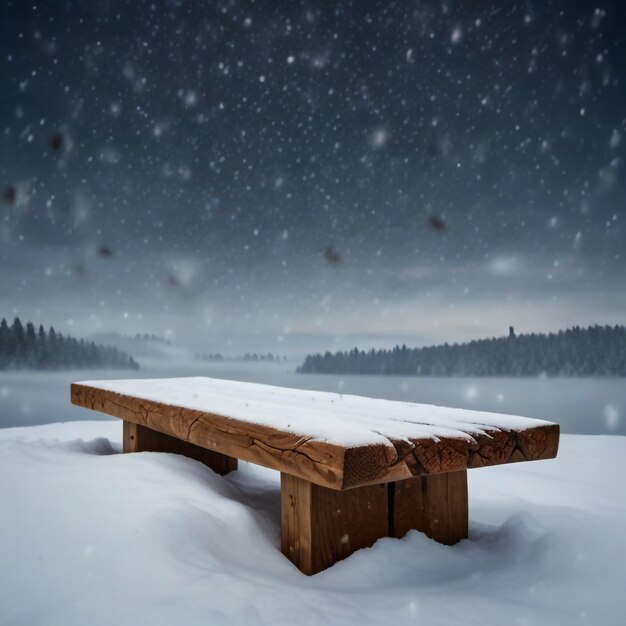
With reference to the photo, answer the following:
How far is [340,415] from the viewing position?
5.98ft

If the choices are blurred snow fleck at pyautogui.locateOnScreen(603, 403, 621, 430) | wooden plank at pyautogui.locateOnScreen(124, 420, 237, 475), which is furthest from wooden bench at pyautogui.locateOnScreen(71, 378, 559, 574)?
blurred snow fleck at pyautogui.locateOnScreen(603, 403, 621, 430)

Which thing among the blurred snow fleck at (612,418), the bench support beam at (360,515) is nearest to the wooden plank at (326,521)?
the bench support beam at (360,515)

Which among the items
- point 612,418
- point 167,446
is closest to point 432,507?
point 167,446

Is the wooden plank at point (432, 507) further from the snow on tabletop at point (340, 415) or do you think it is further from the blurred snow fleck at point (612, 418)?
the blurred snow fleck at point (612, 418)

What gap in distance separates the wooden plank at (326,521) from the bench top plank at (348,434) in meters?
0.18

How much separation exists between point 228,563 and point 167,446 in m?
1.48

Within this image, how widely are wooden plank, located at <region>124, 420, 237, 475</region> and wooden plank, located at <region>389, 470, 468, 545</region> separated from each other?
1.38 meters

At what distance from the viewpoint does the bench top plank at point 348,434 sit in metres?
1.35

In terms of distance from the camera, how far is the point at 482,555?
182 centimetres

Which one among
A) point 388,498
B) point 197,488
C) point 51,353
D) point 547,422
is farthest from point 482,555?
point 51,353

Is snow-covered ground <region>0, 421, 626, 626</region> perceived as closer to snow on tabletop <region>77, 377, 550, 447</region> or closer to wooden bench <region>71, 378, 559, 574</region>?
wooden bench <region>71, 378, 559, 574</region>

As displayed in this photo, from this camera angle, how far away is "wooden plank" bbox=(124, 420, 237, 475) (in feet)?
9.21

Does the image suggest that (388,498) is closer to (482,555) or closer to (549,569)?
(482,555)

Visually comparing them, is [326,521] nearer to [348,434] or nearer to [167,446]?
[348,434]
